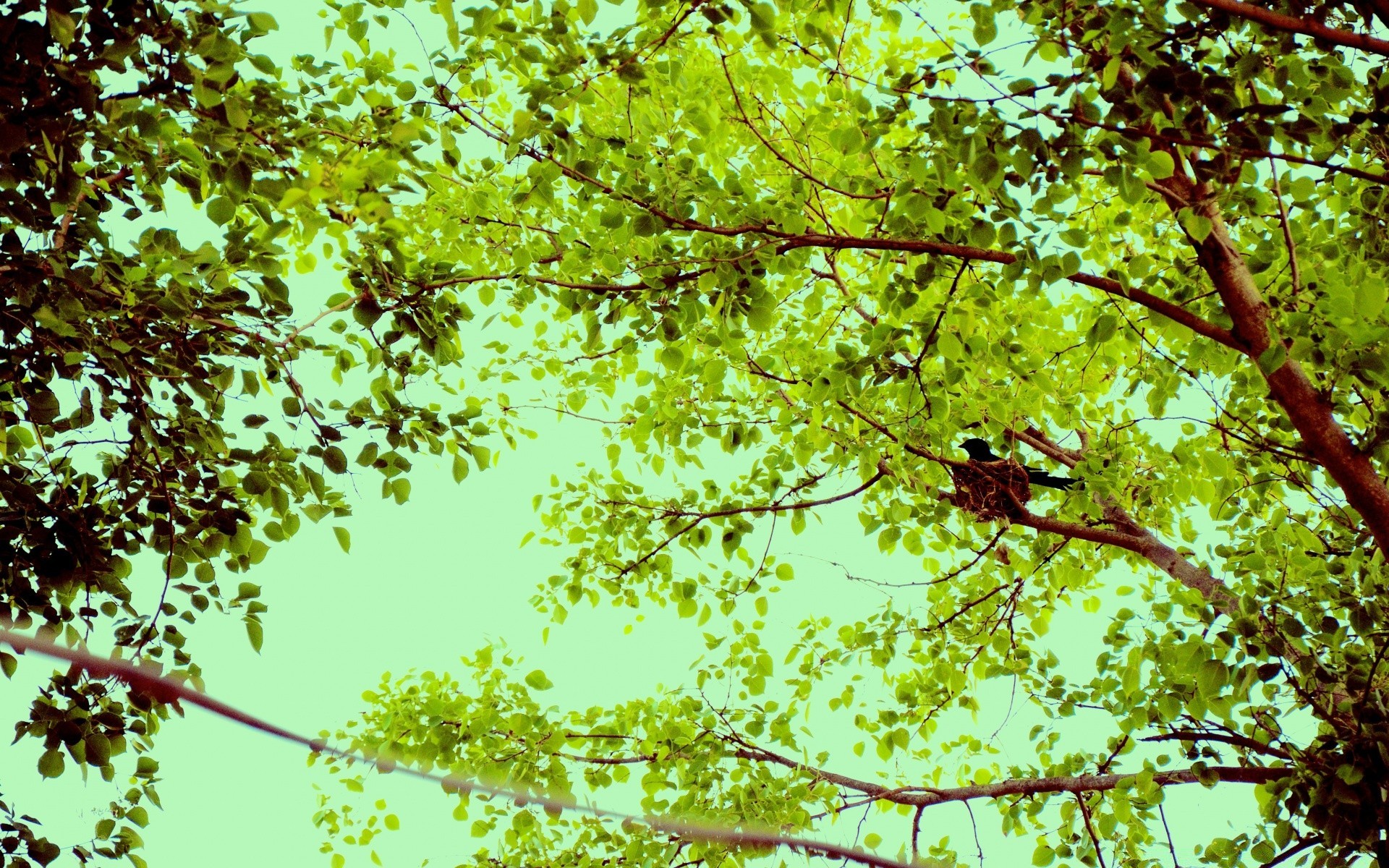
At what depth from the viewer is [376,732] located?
483 centimetres

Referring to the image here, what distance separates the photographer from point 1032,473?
167 inches

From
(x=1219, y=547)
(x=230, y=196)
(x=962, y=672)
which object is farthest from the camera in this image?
(x=962, y=672)

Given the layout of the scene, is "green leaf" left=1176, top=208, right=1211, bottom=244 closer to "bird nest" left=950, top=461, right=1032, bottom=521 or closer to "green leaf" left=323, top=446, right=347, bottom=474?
"bird nest" left=950, top=461, right=1032, bottom=521

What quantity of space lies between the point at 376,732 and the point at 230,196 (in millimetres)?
3305

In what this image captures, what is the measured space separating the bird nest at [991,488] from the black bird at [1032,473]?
0.06 m

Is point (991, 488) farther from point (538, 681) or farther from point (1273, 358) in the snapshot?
point (538, 681)

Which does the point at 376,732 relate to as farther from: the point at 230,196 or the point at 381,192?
the point at 381,192

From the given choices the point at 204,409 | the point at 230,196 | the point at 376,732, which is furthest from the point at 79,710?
the point at 376,732

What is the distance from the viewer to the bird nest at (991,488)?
13.7 ft

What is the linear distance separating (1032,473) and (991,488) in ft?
0.62

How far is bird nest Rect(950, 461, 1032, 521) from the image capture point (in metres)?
4.18

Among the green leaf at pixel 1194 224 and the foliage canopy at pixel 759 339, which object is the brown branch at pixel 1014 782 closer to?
the foliage canopy at pixel 759 339

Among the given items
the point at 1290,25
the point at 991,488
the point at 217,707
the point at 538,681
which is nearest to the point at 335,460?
the point at 538,681

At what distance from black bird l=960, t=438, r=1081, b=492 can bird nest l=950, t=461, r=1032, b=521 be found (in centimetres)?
6
